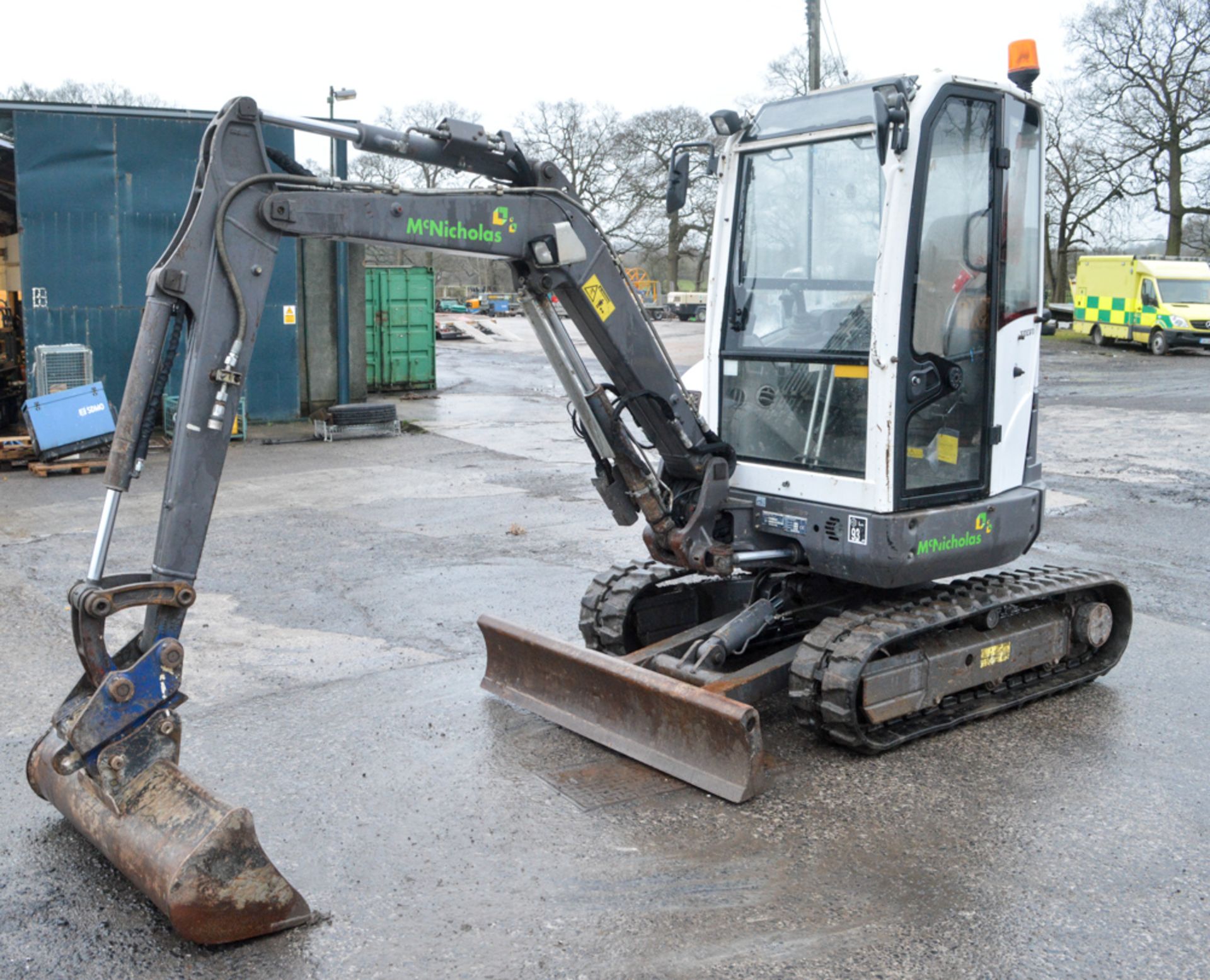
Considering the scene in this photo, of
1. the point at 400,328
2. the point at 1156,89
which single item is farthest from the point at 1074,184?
the point at 400,328

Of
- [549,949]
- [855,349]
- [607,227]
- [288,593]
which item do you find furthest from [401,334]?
[607,227]

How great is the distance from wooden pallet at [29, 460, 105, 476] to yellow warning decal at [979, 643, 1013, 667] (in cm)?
1110

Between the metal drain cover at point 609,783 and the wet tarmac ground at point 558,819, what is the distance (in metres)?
0.02

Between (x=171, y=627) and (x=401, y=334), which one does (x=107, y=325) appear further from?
(x=171, y=627)

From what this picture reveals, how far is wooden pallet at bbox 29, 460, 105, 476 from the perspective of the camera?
45.9 feet

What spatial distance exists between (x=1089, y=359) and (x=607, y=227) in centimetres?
2640

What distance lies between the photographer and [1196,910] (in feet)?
14.5

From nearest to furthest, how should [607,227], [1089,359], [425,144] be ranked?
[425,144] → [1089,359] → [607,227]

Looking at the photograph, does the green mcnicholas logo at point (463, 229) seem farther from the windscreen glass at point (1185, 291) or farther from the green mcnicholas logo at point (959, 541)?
the windscreen glass at point (1185, 291)

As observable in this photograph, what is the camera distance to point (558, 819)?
202 inches

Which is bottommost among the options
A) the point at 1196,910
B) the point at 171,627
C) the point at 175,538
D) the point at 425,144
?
the point at 1196,910

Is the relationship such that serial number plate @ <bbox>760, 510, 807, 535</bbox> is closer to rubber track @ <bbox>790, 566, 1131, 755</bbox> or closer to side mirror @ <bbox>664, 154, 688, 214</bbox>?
rubber track @ <bbox>790, 566, 1131, 755</bbox>

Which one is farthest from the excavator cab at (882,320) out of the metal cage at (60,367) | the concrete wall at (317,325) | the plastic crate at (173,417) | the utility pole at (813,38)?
the utility pole at (813,38)

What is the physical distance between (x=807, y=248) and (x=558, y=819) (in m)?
3.07
